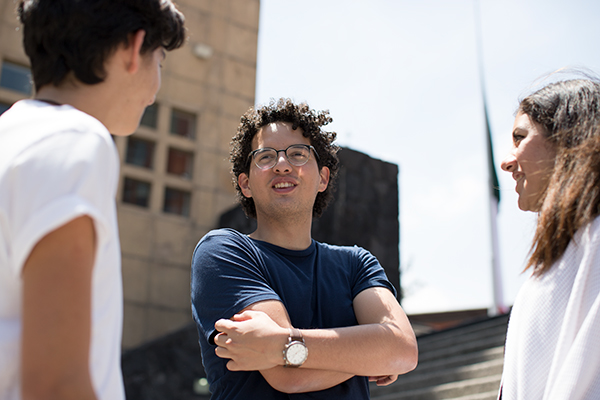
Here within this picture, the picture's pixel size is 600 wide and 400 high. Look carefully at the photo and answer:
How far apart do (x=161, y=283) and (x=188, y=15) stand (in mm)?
4865

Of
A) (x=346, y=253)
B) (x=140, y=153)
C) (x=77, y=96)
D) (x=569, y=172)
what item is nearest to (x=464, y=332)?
(x=346, y=253)

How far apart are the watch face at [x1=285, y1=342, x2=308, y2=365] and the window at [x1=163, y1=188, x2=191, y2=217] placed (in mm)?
7902

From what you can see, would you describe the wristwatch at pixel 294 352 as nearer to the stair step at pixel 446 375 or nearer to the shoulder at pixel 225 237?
the shoulder at pixel 225 237

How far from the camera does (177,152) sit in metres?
9.69

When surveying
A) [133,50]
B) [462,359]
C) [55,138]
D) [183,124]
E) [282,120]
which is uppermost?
[183,124]

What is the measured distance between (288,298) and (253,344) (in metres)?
0.29

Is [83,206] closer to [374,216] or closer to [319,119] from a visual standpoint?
[319,119]

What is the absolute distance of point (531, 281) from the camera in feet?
5.21

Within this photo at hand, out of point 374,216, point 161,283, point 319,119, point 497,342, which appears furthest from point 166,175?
point 319,119

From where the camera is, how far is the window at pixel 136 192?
9.00 meters

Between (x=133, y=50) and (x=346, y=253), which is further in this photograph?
(x=346, y=253)

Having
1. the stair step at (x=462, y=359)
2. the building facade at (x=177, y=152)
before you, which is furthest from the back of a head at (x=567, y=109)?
the building facade at (x=177, y=152)

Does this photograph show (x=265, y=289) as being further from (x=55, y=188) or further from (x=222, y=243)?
(x=55, y=188)

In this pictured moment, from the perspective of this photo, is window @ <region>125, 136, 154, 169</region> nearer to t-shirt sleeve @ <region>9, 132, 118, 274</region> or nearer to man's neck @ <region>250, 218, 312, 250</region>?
man's neck @ <region>250, 218, 312, 250</region>
